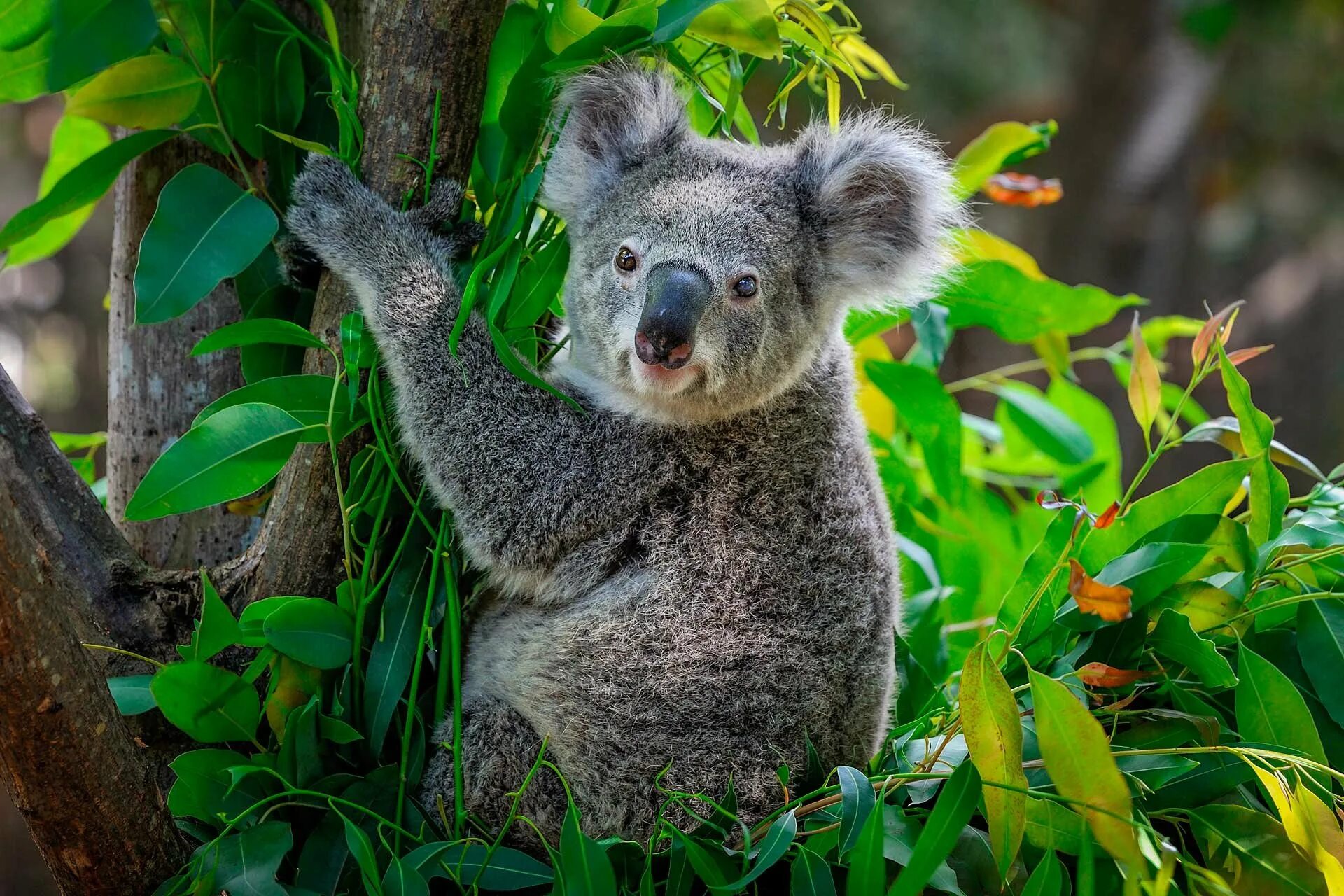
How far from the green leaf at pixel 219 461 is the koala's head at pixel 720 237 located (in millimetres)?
635

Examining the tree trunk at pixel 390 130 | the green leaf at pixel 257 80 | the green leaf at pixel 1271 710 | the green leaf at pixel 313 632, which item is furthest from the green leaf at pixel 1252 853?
the green leaf at pixel 257 80

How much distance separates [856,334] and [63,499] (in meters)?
1.75

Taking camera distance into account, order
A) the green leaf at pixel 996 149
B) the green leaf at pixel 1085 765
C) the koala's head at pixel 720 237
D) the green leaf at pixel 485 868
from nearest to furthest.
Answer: the green leaf at pixel 1085 765
the green leaf at pixel 485 868
the koala's head at pixel 720 237
the green leaf at pixel 996 149

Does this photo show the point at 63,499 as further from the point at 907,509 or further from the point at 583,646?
the point at 907,509

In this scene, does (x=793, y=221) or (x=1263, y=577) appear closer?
(x=1263, y=577)

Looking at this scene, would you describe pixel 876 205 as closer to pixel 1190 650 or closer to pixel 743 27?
pixel 743 27

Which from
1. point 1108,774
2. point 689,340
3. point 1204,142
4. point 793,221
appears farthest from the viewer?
point 1204,142

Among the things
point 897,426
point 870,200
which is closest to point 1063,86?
point 897,426

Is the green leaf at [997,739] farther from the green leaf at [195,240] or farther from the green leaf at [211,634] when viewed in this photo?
the green leaf at [195,240]

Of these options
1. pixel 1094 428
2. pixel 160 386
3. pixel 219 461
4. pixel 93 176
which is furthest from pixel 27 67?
pixel 1094 428

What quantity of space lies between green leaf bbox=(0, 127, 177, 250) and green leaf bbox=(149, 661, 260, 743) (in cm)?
82

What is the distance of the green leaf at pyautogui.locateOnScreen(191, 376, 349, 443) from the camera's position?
1.79m

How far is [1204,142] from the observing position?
7.37m

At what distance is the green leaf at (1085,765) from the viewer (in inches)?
56.8
